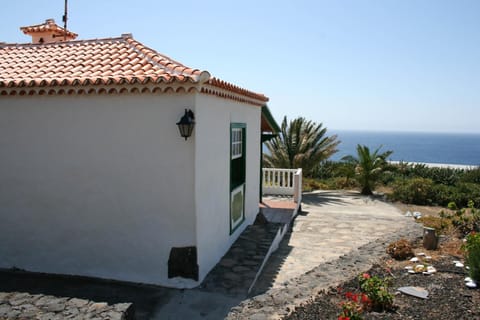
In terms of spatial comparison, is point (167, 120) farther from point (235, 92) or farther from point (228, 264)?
point (228, 264)

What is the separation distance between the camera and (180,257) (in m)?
6.20

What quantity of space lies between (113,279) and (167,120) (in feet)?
8.96

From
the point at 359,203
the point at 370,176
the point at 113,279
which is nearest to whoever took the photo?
the point at 113,279

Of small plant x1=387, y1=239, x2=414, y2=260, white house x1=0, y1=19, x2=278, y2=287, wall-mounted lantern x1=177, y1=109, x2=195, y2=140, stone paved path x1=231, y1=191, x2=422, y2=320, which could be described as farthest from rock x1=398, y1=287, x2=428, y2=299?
wall-mounted lantern x1=177, y1=109, x2=195, y2=140

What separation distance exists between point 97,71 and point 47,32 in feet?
23.1

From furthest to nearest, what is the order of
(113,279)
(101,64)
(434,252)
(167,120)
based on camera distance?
1. (434,252)
2. (101,64)
3. (113,279)
4. (167,120)

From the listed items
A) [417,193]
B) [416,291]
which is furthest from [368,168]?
[416,291]

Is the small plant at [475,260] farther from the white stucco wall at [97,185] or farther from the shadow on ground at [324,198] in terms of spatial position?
the shadow on ground at [324,198]

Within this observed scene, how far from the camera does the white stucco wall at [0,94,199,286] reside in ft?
20.0

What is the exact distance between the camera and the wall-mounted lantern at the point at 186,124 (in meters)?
5.71

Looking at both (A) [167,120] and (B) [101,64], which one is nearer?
(A) [167,120]

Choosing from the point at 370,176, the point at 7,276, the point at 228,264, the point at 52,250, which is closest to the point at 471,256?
the point at 228,264

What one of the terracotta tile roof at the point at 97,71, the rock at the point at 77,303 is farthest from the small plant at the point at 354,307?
the terracotta tile roof at the point at 97,71

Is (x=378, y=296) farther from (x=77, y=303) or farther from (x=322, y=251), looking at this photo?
(x=322, y=251)
